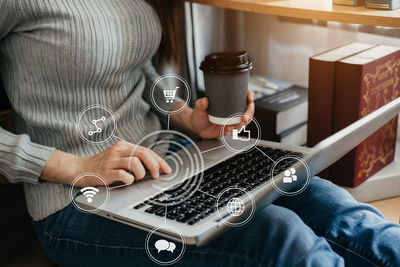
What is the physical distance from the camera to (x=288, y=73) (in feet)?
4.58

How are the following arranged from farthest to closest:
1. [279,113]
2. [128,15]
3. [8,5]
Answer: [279,113] → [128,15] → [8,5]

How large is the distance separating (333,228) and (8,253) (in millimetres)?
571

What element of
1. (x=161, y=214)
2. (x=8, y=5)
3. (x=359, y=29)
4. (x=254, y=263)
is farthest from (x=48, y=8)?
(x=359, y=29)

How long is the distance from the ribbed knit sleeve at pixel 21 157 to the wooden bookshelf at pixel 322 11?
43 cm

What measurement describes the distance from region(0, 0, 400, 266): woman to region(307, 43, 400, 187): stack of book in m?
0.16

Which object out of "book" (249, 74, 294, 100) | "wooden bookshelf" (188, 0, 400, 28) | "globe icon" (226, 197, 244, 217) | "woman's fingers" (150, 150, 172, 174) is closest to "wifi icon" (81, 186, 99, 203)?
"woman's fingers" (150, 150, 172, 174)

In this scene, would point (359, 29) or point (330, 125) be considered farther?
point (359, 29)

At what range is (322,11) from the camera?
81 centimetres

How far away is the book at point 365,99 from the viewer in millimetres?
908

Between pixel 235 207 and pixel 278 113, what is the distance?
0.47 m

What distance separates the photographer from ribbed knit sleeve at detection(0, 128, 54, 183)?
0.76 meters

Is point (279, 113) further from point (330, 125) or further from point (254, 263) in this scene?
point (254, 263)
